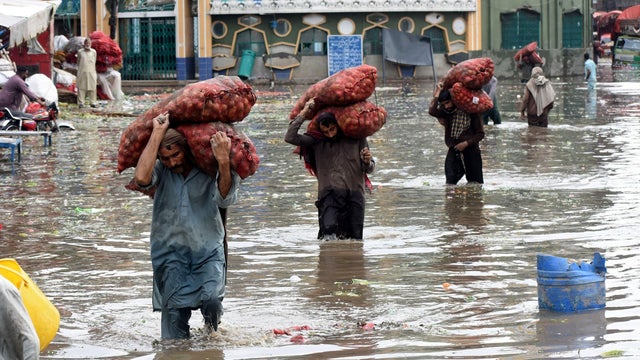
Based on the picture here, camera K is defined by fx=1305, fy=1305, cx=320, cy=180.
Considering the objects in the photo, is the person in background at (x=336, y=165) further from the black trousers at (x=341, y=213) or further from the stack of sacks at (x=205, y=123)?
the stack of sacks at (x=205, y=123)

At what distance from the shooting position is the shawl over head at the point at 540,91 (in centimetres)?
2325

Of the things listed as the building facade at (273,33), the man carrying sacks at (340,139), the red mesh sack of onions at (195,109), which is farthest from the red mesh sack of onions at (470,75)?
the building facade at (273,33)

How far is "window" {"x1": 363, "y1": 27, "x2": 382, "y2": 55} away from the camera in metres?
46.8

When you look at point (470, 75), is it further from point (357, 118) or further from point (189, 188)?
point (189, 188)

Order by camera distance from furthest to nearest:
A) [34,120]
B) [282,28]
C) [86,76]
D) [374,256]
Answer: [282,28] → [86,76] → [34,120] → [374,256]

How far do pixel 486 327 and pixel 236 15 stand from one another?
39.4 m

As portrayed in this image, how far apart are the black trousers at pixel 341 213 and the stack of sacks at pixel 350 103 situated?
508 millimetres

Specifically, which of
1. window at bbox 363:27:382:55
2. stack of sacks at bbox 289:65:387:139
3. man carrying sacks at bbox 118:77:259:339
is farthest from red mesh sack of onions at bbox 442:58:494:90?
window at bbox 363:27:382:55

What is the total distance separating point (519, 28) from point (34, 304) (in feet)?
149

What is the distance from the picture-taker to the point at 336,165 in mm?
10719

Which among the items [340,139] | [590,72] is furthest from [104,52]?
[340,139]

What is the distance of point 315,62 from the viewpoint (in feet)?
152

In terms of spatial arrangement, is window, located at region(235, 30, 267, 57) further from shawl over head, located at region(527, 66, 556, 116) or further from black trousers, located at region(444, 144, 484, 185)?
black trousers, located at region(444, 144, 484, 185)

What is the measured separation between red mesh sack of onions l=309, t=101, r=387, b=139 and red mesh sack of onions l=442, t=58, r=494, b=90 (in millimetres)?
3511
